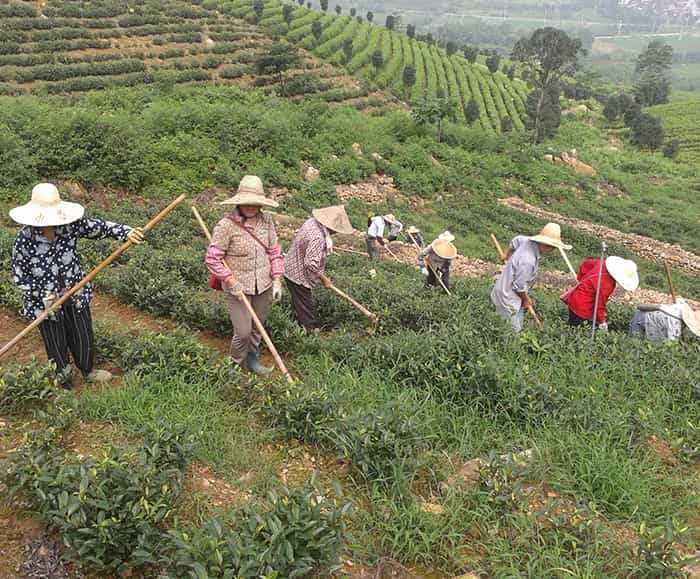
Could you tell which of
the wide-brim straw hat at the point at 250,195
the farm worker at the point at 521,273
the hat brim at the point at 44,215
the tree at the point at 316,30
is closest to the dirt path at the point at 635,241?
the farm worker at the point at 521,273

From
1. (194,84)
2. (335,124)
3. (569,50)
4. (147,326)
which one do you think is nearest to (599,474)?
(147,326)

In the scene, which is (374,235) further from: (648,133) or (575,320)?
(648,133)

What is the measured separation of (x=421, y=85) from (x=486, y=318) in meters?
43.8

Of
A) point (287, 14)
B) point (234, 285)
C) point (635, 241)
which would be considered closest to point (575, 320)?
point (234, 285)

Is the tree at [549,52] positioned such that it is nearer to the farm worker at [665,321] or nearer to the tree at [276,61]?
the tree at [276,61]

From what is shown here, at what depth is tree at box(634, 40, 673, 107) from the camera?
213 feet

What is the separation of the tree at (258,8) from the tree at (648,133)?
109ft

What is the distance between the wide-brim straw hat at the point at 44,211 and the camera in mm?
3514

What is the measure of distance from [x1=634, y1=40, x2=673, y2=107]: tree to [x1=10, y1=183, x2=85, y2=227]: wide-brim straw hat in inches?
2566

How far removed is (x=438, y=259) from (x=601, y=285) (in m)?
2.11

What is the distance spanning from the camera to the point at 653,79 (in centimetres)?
7019

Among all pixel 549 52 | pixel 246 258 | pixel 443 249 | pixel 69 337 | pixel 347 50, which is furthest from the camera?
pixel 347 50

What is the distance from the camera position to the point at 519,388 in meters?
3.67

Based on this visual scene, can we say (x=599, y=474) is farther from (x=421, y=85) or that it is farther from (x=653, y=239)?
(x=421, y=85)
